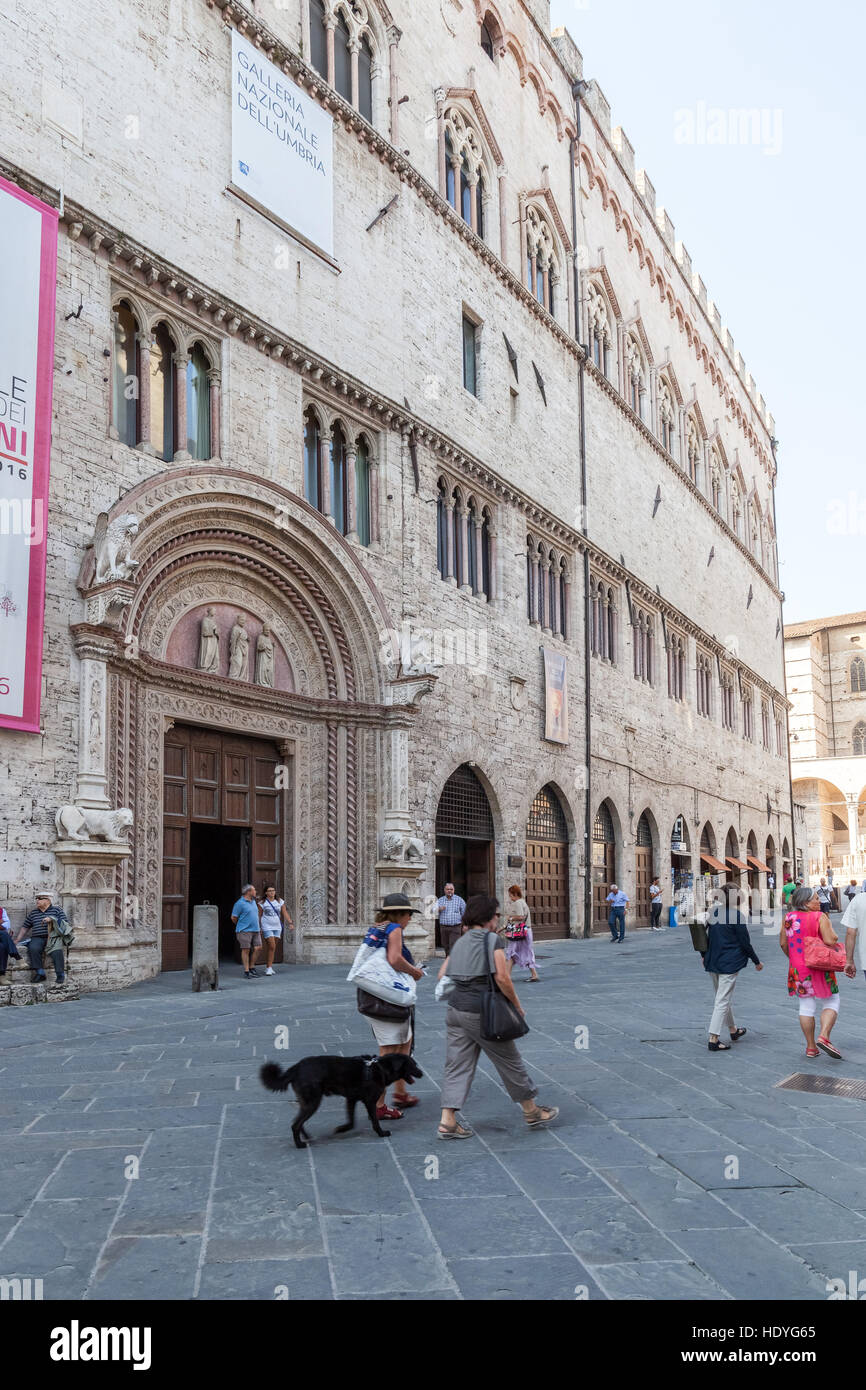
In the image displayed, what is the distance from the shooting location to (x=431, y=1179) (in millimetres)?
5531

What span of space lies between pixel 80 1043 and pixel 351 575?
9.84 metres

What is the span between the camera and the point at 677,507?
37.2 metres

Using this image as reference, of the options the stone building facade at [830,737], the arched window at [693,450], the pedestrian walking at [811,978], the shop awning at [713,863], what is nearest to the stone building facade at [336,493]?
the shop awning at [713,863]

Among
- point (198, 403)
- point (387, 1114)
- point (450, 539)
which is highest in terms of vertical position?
point (198, 403)

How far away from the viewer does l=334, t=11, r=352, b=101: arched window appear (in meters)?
19.6

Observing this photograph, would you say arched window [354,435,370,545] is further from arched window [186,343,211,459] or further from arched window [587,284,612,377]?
arched window [587,284,612,377]

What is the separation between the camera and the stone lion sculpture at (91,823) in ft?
42.2

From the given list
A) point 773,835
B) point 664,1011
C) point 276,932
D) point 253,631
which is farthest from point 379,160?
point 773,835

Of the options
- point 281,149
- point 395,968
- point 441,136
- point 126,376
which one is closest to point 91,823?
point 126,376

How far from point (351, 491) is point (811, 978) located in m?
12.2

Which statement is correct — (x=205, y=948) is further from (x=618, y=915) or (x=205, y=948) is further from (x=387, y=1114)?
(x=618, y=915)

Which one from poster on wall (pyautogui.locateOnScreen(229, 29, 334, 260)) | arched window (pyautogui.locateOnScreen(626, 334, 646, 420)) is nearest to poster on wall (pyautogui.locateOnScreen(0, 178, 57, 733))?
poster on wall (pyautogui.locateOnScreen(229, 29, 334, 260))

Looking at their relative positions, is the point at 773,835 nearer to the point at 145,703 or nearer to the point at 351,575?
the point at 351,575

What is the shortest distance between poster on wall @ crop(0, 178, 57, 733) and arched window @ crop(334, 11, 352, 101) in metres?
8.40
